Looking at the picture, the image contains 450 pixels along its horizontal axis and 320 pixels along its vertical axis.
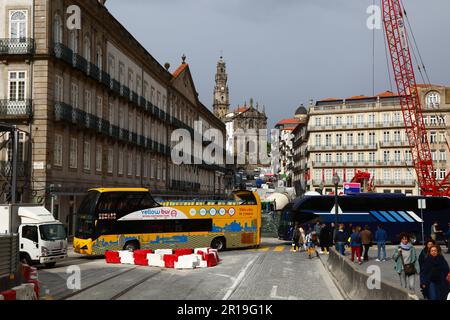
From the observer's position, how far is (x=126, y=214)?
3028cm

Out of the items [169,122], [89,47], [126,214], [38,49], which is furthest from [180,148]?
[126,214]

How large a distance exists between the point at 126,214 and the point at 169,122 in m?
36.7

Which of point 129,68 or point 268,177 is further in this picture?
point 268,177

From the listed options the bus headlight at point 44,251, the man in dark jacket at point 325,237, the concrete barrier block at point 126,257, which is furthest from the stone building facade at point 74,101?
the man in dark jacket at point 325,237

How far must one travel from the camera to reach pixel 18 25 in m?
36.0

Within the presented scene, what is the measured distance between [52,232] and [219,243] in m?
11.5

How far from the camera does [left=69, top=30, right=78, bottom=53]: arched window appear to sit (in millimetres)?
39625

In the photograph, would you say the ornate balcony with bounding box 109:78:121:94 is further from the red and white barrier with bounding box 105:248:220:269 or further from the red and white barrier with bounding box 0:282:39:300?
the red and white barrier with bounding box 0:282:39:300

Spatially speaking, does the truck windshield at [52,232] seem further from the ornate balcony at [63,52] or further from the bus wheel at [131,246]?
the ornate balcony at [63,52]

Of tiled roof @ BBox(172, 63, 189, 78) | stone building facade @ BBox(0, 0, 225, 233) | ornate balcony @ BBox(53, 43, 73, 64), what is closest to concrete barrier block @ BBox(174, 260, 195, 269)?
stone building facade @ BBox(0, 0, 225, 233)

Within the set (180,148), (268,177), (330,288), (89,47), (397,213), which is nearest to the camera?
(330,288)

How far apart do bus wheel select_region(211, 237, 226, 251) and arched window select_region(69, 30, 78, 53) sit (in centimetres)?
1758

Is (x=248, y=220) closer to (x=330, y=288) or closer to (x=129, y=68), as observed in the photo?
(x=330, y=288)

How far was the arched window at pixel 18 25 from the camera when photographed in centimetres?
3581
